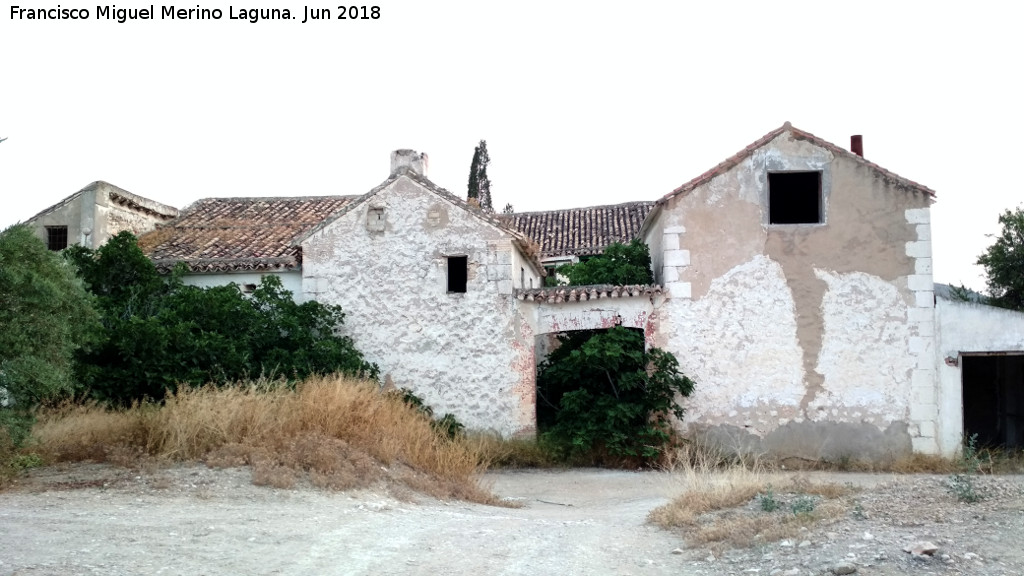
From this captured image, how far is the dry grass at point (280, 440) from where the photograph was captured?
1060cm

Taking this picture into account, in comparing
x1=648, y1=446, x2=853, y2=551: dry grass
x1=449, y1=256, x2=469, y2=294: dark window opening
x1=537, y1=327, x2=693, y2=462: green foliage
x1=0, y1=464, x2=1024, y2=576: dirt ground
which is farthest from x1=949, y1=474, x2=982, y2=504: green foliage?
x1=449, y1=256, x2=469, y2=294: dark window opening

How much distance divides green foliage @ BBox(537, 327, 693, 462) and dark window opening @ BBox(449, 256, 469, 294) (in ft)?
8.14

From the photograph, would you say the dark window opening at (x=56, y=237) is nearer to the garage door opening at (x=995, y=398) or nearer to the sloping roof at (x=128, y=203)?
the sloping roof at (x=128, y=203)

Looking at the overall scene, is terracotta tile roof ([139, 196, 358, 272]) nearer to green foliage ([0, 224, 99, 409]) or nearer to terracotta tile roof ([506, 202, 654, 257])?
terracotta tile roof ([506, 202, 654, 257])

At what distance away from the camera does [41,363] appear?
34.3ft

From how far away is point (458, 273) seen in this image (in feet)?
56.4

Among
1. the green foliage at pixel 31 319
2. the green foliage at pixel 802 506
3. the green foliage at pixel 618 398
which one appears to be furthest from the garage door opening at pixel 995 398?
the green foliage at pixel 31 319

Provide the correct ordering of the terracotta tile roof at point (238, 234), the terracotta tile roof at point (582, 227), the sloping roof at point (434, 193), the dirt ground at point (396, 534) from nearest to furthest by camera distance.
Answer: the dirt ground at point (396, 534)
the sloping roof at point (434, 193)
the terracotta tile roof at point (238, 234)
the terracotta tile roof at point (582, 227)

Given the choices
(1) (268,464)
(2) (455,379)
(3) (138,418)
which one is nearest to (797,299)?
(2) (455,379)

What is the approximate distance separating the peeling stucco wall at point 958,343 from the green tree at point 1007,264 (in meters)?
5.49

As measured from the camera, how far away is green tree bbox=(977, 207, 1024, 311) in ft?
67.8

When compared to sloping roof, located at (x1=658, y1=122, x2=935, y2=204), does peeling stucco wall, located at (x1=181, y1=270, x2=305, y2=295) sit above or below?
below

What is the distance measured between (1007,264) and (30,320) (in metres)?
20.0

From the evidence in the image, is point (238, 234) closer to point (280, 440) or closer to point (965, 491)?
point (280, 440)
